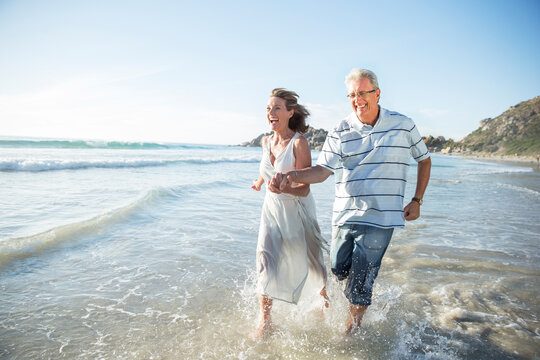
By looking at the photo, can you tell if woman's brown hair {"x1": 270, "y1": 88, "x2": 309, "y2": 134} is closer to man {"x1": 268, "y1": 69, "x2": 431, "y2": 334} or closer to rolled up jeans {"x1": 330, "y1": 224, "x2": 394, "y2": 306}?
man {"x1": 268, "y1": 69, "x2": 431, "y2": 334}

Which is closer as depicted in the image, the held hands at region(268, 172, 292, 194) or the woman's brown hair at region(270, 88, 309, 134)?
the held hands at region(268, 172, 292, 194)

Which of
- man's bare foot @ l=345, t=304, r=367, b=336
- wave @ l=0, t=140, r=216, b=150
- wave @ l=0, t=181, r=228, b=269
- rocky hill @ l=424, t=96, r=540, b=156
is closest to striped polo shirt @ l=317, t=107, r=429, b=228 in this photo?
man's bare foot @ l=345, t=304, r=367, b=336

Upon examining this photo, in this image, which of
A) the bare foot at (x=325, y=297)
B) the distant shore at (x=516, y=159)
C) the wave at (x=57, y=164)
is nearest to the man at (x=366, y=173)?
the bare foot at (x=325, y=297)

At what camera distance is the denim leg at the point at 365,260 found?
291 cm

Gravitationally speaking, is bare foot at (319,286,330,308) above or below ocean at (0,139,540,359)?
above

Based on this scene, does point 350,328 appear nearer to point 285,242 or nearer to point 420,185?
point 285,242

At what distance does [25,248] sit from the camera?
5.37m

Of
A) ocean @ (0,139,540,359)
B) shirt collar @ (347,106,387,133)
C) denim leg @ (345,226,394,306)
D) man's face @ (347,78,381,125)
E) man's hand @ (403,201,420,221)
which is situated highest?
man's face @ (347,78,381,125)

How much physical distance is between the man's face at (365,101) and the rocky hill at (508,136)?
8511cm

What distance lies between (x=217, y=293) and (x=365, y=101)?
286 cm

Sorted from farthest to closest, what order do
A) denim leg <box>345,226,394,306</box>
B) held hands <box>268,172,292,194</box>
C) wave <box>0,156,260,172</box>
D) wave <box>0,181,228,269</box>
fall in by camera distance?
1. wave <box>0,156,260,172</box>
2. wave <box>0,181,228,269</box>
3. denim leg <box>345,226,394,306</box>
4. held hands <box>268,172,292,194</box>

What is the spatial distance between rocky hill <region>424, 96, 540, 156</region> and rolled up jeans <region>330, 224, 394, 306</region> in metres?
85.1

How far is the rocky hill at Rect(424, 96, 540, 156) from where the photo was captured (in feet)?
265

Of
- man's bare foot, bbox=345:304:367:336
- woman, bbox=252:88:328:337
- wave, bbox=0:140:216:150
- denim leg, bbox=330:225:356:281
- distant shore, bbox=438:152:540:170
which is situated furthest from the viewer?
distant shore, bbox=438:152:540:170
